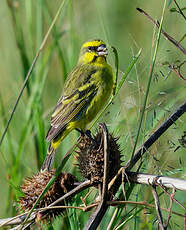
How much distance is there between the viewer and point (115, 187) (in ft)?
7.39

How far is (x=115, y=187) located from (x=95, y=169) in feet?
0.46

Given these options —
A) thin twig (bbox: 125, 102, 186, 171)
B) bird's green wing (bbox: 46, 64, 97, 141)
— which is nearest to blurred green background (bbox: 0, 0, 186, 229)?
thin twig (bbox: 125, 102, 186, 171)

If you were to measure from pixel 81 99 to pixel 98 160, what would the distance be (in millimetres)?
1371

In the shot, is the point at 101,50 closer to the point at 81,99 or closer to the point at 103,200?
the point at 81,99

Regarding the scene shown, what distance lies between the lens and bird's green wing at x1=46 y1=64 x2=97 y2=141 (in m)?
3.45

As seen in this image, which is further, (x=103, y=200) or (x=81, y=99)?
(x=81, y=99)

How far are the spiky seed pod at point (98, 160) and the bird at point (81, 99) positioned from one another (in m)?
0.84

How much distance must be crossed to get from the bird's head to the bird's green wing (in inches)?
7.7

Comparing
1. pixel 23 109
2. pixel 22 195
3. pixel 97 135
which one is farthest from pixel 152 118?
pixel 23 109

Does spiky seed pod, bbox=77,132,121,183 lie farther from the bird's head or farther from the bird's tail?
the bird's head

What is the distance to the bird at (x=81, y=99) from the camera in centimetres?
337

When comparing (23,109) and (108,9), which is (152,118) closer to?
(23,109)

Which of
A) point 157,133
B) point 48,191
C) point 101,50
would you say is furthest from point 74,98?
point 157,133

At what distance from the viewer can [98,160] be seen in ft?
7.56
